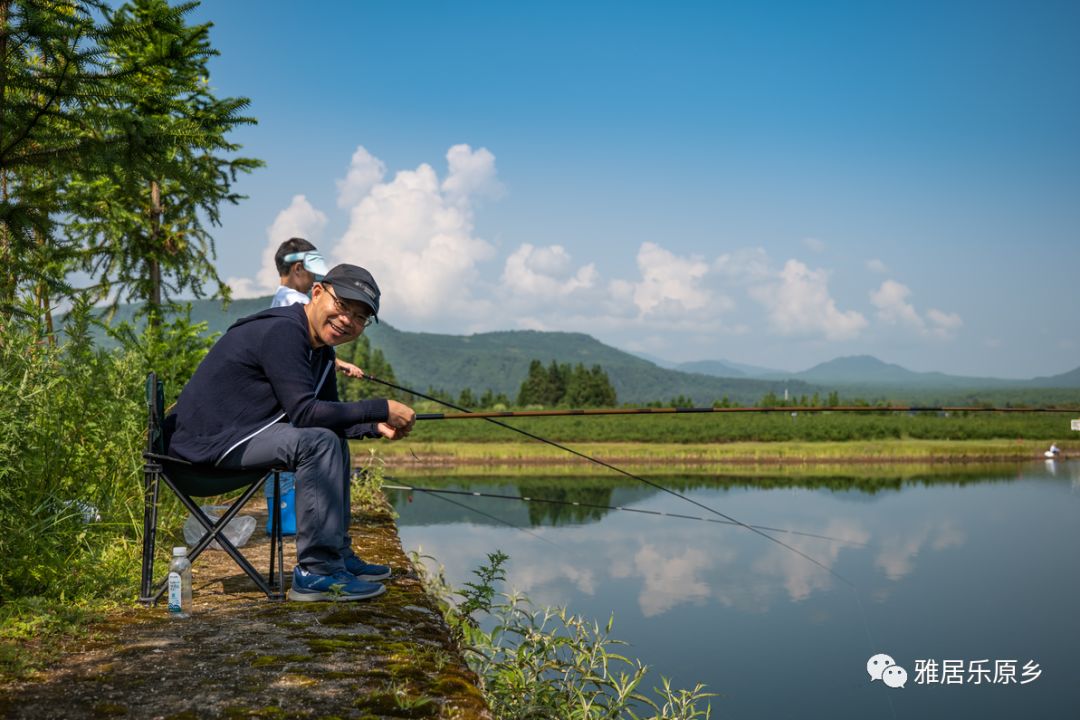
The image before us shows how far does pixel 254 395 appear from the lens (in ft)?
10.7

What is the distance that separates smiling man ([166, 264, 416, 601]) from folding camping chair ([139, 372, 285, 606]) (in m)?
0.06

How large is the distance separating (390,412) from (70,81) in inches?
131

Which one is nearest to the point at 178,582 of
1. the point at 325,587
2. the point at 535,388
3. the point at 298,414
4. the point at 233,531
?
the point at 325,587

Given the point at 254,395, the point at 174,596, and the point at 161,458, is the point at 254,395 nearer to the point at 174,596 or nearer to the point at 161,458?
the point at 161,458

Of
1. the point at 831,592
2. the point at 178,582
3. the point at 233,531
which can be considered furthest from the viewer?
the point at 831,592

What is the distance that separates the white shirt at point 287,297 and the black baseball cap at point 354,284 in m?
1.51

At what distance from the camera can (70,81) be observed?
4902mm

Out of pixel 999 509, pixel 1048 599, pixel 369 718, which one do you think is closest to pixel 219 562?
pixel 369 718

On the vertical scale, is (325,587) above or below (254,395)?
below

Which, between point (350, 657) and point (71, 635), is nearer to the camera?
point (350, 657)

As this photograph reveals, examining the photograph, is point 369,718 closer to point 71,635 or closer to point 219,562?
point 71,635

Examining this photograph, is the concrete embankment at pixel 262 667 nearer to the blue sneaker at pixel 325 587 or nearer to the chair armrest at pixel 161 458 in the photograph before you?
the blue sneaker at pixel 325 587

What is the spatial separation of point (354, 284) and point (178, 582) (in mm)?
1309

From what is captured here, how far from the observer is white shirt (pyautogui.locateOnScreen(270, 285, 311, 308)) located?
4734mm
